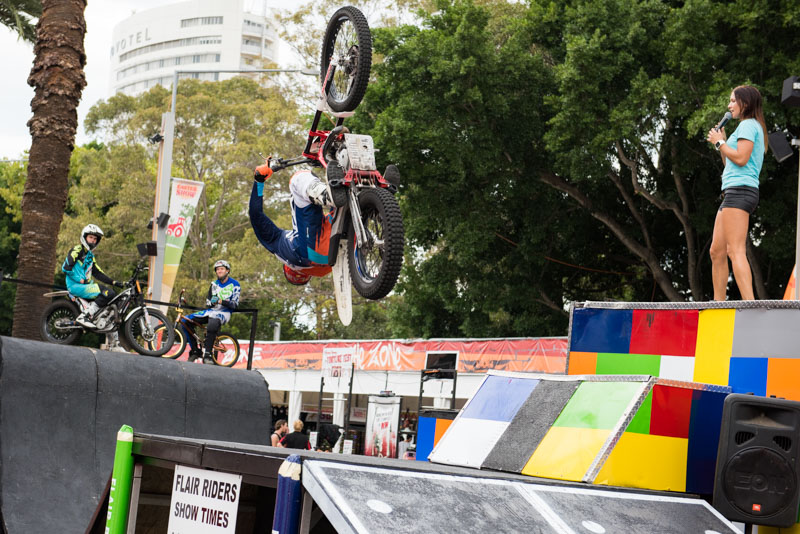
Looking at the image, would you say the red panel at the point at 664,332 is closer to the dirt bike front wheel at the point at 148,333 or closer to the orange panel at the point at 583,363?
the orange panel at the point at 583,363

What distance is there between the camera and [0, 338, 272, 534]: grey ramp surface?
7188mm

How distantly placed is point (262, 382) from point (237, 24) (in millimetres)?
115598

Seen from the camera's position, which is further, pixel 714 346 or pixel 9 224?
pixel 9 224

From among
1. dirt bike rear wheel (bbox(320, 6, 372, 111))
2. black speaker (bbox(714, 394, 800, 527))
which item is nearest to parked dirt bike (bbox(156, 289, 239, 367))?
dirt bike rear wheel (bbox(320, 6, 372, 111))

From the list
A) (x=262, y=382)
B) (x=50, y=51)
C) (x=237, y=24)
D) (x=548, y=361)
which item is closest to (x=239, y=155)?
(x=548, y=361)

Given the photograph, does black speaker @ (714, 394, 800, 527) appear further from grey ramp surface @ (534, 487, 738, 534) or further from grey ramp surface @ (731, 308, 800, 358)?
grey ramp surface @ (731, 308, 800, 358)

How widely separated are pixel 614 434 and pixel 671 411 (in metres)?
0.30

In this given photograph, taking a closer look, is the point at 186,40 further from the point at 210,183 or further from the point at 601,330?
the point at 601,330

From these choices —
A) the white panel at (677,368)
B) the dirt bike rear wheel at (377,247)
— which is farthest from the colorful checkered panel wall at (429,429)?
the dirt bike rear wheel at (377,247)

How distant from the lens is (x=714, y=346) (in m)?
4.14

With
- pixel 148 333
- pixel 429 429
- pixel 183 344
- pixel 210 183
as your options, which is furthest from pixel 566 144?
pixel 210 183

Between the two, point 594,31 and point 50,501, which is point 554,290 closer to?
point 594,31

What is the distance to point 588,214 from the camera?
73.4 feet

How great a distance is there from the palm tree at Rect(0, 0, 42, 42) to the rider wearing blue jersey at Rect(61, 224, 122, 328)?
7.67m
